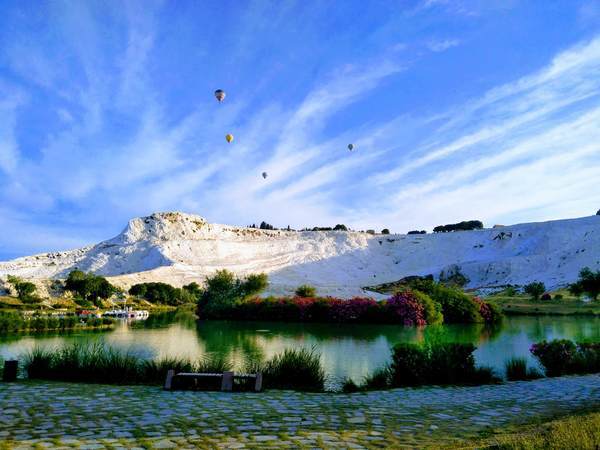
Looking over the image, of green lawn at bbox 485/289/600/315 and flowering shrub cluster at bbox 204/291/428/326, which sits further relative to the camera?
green lawn at bbox 485/289/600/315

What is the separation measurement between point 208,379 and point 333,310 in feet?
93.5

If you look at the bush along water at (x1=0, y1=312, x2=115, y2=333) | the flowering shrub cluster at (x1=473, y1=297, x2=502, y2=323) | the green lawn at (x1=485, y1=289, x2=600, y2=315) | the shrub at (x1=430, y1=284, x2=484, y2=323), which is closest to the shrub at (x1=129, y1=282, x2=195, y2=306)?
the bush along water at (x1=0, y1=312, x2=115, y2=333)

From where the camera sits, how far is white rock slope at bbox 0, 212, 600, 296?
7431cm

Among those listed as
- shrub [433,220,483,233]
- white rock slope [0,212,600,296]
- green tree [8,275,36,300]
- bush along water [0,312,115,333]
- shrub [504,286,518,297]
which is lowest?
bush along water [0,312,115,333]

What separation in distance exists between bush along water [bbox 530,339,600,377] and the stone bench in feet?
25.0

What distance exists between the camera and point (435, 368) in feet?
36.3

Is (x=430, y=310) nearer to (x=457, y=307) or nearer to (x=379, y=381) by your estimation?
(x=457, y=307)

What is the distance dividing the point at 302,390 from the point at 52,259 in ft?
337

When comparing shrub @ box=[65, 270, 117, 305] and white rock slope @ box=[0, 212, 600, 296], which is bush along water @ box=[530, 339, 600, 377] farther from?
shrub @ box=[65, 270, 117, 305]

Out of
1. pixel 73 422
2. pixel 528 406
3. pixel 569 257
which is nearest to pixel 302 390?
pixel 528 406

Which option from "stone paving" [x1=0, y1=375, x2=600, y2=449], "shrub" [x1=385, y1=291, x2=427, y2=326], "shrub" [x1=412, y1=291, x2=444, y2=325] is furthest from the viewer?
"shrub" [x1=412, y1=291, x2=444, y2=325]

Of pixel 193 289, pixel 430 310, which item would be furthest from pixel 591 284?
pixel 193 289

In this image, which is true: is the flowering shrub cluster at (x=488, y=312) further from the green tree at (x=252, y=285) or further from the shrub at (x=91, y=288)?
the shrub at (x=91, y=288)

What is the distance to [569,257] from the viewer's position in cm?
7094
